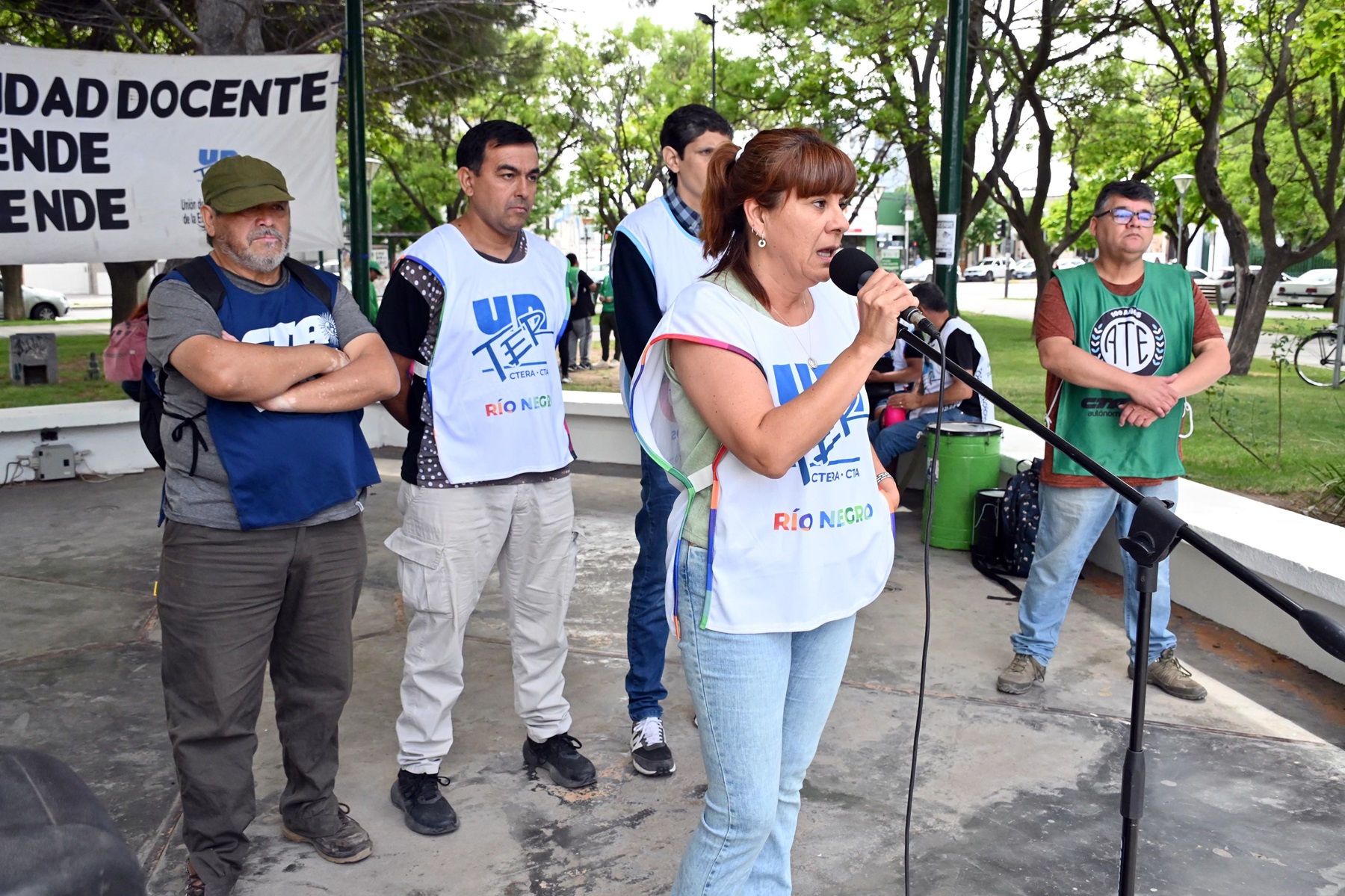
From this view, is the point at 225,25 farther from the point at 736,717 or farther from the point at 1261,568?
the point at 736,717

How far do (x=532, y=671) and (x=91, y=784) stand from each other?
1502 mm

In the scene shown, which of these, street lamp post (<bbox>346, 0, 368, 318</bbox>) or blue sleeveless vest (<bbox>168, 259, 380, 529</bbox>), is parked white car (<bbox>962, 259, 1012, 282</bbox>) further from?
blue sleeveless vest (<bbox>168, 259, 380, 529</bbox>)

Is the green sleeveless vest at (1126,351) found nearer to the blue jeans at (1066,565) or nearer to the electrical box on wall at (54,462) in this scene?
the blue jeans at (1066,565)

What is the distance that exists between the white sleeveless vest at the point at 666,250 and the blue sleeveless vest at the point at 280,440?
40.1 inches

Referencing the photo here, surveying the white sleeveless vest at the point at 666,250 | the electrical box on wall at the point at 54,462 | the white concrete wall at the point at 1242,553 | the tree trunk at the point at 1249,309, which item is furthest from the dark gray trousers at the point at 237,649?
the tree trunk at the point at 1249,309

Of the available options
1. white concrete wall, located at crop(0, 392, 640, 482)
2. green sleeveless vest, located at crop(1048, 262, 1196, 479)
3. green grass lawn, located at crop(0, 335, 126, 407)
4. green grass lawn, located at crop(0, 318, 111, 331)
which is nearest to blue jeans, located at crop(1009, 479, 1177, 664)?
green sleeveless vest, located at crop(1048, 262, 1196, 479)

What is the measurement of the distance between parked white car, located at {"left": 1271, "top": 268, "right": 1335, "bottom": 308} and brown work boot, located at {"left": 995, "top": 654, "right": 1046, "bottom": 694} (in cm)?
3789

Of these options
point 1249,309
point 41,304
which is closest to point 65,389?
point 1249,309

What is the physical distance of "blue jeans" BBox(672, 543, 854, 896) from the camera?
2.31 metres

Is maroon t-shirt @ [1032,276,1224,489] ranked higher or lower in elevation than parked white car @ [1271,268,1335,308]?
lower

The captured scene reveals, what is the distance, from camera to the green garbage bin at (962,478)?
688cm

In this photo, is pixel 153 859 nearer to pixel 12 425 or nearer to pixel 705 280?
pixel 705 280

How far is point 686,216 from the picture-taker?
12.5ft

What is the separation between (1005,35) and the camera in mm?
15875
